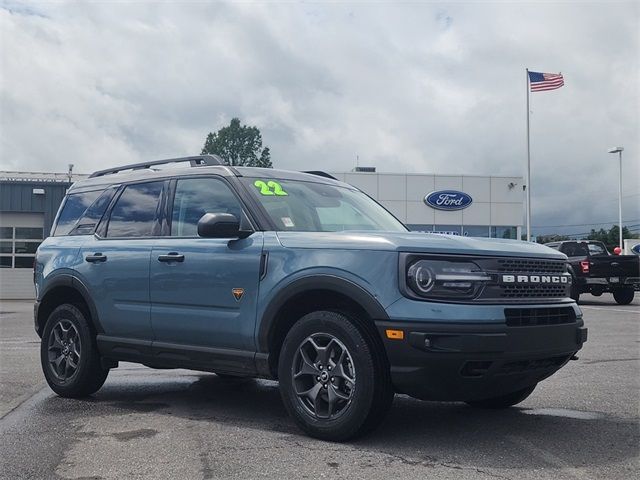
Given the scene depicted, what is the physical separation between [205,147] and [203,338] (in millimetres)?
60391

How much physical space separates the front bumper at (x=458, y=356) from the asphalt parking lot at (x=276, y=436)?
41cm

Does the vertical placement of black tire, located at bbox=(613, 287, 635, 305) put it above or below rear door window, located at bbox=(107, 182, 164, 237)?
below

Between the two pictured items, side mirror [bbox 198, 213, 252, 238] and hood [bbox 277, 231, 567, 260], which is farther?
side mirror [bbox 198, 213, 252, 238]

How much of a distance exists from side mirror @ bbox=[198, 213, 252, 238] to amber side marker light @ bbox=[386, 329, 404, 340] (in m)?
1.42

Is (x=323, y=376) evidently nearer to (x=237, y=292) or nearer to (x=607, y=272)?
(x=237, y=292)

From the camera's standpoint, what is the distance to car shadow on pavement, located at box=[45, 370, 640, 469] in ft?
14.1

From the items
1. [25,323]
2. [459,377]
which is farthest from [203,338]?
[25,323]

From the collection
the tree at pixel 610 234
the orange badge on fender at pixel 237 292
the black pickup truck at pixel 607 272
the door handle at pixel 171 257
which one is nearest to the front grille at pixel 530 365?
the orange badge on fender at pixel 237 292

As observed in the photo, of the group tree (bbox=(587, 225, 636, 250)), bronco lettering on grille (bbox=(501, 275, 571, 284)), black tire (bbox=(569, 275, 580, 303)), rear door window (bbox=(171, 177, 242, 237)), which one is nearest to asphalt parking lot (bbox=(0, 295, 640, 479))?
black tire (bbox=(569, 275, 580, 303))

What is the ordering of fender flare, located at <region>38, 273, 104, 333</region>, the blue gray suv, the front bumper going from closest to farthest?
1. the front bumper
2. the blue gray suv
3. fender flare, located at <region>38, 273, 104, 333</region>

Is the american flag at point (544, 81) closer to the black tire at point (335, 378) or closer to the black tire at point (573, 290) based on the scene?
the black tire at point (573, 290)

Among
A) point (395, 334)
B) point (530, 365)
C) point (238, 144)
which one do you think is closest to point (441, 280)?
point (395, 334)

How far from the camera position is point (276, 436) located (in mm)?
4793

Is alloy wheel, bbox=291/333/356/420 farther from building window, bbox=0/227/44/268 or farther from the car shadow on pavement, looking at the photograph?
building window, bbox=0/227/44/268
